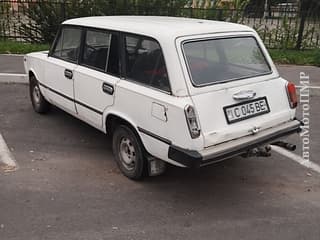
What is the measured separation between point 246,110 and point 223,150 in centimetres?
50

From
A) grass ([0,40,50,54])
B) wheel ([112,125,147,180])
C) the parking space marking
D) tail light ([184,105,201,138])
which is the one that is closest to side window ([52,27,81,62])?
wheel ([112,125,147,180])

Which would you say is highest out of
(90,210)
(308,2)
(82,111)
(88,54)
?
(308,2)

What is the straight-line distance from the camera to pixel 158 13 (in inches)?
420

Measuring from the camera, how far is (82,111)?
15.6 feet

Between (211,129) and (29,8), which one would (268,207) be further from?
(29,8)

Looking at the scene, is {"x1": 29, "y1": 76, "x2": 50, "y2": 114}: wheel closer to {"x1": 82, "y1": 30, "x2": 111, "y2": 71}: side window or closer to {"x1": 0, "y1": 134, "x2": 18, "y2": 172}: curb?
{"x1": 0, "y1": 134, "x2": 18, "y2": 172}: curb

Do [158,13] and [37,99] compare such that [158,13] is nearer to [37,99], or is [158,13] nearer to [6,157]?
[37,99]

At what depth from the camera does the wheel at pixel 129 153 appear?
13.2ft

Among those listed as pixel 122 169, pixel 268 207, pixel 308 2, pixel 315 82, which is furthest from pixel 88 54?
pixel 308 2

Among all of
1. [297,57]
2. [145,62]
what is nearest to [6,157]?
[145,62]

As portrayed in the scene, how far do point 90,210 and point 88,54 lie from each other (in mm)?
1917

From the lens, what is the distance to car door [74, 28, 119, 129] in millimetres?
4254

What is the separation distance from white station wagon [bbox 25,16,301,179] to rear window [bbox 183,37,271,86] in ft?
0.03

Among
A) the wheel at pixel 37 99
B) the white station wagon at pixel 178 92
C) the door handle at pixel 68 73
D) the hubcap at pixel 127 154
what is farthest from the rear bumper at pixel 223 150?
the wheel at pixel 37 99
